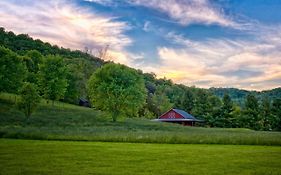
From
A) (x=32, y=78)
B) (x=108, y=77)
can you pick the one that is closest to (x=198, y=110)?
(x=108, y=77)

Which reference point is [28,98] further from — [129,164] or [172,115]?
[172,115]

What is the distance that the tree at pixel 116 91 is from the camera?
269 ft

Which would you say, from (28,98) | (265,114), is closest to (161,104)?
(265,114)

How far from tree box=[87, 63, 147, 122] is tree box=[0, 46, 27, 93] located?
52.8ft

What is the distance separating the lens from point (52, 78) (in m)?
92.1

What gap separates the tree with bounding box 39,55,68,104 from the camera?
298 ft

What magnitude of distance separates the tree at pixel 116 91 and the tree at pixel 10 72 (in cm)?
1608

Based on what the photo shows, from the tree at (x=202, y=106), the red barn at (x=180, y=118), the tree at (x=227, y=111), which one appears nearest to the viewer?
the tree at (x=227, y=111)

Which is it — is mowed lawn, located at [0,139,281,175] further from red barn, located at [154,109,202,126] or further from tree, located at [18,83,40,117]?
red barn, located at [154,109,202,126]

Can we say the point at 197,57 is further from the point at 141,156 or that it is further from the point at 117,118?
the point at 117,118

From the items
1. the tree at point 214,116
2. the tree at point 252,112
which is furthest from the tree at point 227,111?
the tree at point 252,112

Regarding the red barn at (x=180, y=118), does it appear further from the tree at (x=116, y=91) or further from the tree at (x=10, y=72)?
the tree at (x=10, y=72)

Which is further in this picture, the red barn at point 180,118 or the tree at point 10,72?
the red barn at point 180,118

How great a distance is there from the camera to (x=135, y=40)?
51.7 metres
